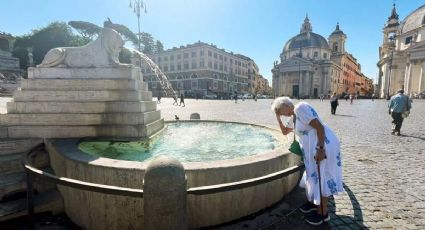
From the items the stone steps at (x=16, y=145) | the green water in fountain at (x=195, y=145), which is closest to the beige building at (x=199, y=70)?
the green water in fountain at (x=195, y=145)

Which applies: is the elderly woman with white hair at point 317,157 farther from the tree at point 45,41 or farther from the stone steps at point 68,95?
the tree at point 45,41

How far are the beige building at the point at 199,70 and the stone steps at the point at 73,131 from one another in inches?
2478

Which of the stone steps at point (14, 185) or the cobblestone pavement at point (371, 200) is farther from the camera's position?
the stone steps at point (14, 185)

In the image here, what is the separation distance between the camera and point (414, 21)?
6047cm

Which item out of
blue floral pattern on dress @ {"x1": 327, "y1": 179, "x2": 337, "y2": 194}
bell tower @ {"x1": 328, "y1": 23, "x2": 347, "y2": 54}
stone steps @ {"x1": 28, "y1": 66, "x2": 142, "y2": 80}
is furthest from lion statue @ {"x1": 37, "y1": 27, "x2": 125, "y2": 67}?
bell tower @ {"x1": 328, "y1": 23, "x2": 347, "y2": 54}

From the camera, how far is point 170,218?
2314mm

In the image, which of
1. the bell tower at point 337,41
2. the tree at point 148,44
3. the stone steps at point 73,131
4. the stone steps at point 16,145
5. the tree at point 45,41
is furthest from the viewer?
the bell tower at point 337,41

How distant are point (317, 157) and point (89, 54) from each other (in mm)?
5449

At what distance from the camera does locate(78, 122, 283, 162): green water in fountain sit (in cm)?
454

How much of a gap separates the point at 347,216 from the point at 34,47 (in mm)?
74328

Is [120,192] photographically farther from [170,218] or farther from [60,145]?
[60,145]

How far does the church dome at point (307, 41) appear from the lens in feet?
271

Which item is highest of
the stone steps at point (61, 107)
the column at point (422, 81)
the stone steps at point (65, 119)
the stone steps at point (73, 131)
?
the column at point (422, 81)

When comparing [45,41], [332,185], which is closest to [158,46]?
[45,41]
